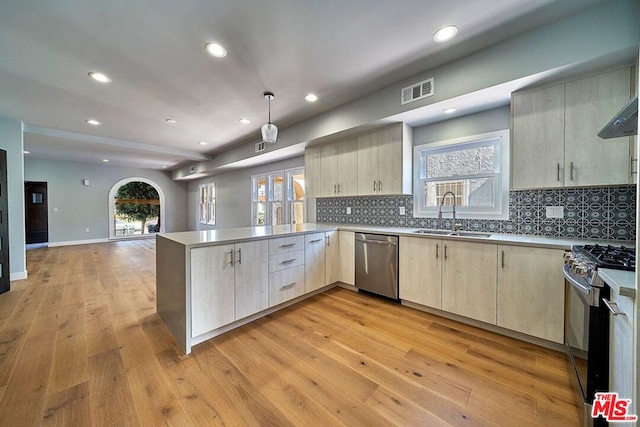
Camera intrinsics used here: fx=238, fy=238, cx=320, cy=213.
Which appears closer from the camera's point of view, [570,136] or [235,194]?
[570,136]

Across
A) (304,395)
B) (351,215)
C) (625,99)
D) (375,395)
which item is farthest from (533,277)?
(351,215)

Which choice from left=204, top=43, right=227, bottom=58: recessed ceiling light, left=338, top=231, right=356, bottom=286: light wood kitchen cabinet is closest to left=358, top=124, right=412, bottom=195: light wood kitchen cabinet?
left=338, top=231, right=356, bottom=286: light wood kitchen cabinet

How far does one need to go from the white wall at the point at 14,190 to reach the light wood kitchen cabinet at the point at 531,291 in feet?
21.7

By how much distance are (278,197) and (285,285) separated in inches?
130

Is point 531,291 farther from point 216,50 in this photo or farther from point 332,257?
point 216,50

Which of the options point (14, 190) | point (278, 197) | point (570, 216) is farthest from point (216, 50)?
point (14, 190)

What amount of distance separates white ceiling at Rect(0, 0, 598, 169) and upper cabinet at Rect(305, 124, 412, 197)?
1.89 ft

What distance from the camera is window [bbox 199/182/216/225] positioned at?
792 cm

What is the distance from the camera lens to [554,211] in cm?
225

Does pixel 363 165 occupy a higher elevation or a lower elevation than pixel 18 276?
higher

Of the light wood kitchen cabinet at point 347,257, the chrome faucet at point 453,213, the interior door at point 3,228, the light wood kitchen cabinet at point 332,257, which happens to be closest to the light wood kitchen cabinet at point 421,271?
the chrome faucet at point 453,213

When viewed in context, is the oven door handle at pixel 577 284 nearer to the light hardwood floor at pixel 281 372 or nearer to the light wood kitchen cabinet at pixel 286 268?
the light hardwood floor at pixel 281 372

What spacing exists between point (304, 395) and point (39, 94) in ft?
14.8

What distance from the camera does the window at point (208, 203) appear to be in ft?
26.0
